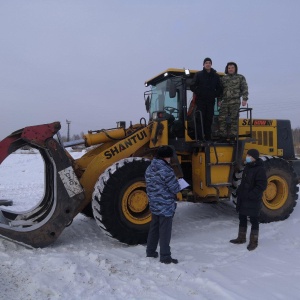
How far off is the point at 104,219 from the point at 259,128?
435 centimetres

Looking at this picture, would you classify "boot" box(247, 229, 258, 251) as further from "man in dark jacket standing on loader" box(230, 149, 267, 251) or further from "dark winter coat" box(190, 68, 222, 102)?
"dark winter coat" box(190, 68, 222, 102)

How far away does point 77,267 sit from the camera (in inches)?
174

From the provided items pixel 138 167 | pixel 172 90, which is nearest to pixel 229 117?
pixel 172 90

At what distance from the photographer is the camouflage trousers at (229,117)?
23.7ft

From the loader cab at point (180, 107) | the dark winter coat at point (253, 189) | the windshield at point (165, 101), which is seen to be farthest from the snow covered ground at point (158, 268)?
the windshield at point (165, 101)

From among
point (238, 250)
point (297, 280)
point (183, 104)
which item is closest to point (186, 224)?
point (238, 250)

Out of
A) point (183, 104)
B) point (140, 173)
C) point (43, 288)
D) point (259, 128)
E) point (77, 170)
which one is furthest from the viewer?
point (259, 128)

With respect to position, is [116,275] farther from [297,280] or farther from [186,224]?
[186,224]

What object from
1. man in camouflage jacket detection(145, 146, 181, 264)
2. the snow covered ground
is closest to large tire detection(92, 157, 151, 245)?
the snow covered ground

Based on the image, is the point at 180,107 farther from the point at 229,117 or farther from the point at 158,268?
the point at 158,268

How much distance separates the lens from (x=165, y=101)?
24.7ft

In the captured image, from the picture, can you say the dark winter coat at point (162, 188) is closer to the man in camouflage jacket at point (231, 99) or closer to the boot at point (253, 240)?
the boot at point (253, 240)

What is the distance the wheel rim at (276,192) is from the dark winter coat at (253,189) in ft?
5.67

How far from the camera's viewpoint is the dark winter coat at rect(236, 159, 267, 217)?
5.70 meters
